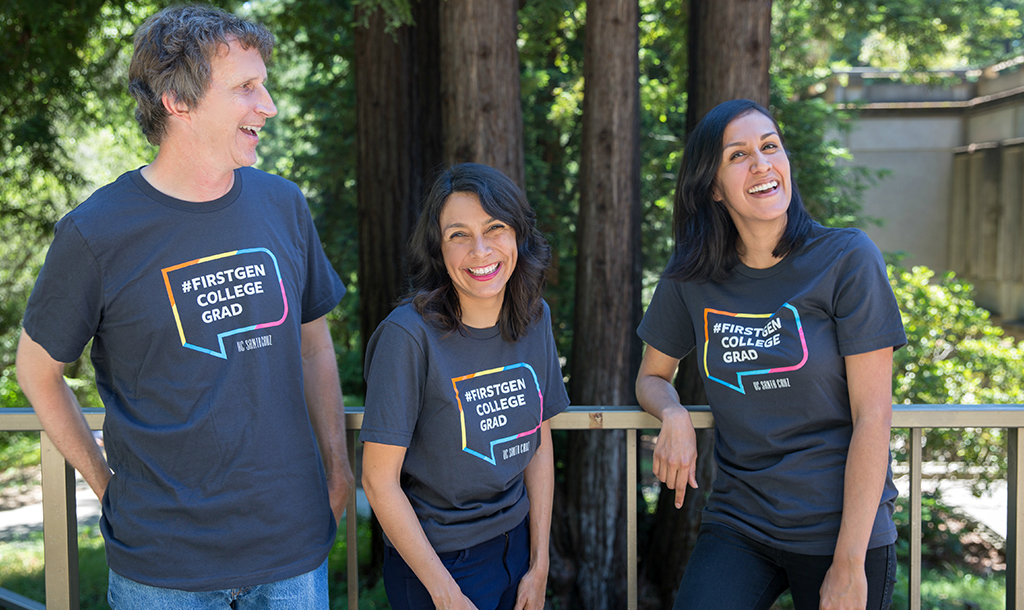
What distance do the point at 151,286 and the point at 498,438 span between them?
88 centimetres

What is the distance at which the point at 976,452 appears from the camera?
8.81 m

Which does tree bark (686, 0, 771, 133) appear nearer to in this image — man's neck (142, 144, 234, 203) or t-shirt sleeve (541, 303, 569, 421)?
t-shirt sleeve (541, 303, 569, 421)

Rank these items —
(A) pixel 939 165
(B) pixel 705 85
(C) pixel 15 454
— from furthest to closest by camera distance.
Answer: (A) pixel 939 165, (C) pixel 15 454, (B) pixel 705 85

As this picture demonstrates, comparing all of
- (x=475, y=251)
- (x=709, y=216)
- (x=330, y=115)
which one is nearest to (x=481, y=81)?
(x=709, y=216)

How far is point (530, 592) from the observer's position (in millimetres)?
2080

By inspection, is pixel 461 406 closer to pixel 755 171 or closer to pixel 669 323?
pixel 669 323

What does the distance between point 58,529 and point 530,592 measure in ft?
4.58

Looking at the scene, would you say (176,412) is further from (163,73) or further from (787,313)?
(787,313)

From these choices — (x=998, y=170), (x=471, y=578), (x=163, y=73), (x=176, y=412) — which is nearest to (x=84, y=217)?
(x=163, y=73)

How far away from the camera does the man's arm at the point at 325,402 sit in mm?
2121

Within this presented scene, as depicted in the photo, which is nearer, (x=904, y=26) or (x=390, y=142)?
(x=390, y=142)

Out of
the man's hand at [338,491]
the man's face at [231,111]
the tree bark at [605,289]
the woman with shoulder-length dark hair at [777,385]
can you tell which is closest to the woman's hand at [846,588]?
the woman with shoulder-length dark hair at [777,385]

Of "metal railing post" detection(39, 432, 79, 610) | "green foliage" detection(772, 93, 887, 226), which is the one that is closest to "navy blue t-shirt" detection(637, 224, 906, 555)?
"metal railing post" detection(39, 432, 79, 610)

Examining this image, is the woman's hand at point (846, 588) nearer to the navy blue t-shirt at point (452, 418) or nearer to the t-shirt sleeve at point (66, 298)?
the navy blue t-shirt at point (452, 418)
